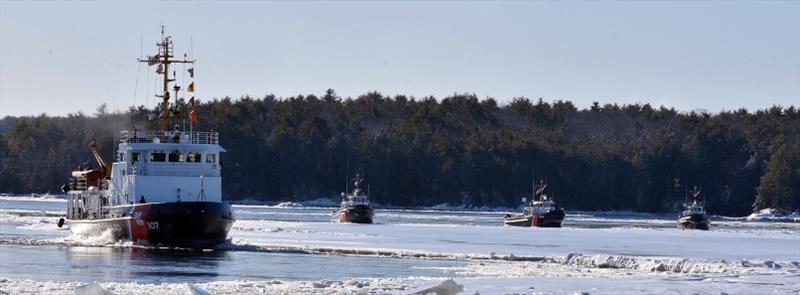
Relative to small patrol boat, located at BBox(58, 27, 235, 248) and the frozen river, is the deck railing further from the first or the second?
the frozen river

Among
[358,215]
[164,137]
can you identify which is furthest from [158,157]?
[358,215]

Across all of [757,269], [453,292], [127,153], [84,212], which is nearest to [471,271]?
[757,269]

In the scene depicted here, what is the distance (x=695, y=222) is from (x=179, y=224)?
62.7 m

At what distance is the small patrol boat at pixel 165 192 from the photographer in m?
70.0

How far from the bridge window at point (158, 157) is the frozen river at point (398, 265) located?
15.2 feet

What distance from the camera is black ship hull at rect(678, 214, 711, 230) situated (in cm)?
12244

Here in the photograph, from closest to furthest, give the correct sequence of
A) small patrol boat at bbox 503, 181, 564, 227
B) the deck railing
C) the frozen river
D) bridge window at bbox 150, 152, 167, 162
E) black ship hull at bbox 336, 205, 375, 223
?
1. the frozen river
2. bridge window at bbox 150, 152, 167, 162
3. the deck railing
4. small patrol boat at bbox 503, 181, 564, 227
5. black ship hull at bbox 336, 205, 375, 223

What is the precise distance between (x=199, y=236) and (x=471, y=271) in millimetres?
20821

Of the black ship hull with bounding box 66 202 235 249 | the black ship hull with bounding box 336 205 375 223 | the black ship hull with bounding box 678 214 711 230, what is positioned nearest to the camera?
the black ship hull with bounding box 66 202 235 249

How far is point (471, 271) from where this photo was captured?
2076 inches

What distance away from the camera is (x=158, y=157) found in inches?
2921

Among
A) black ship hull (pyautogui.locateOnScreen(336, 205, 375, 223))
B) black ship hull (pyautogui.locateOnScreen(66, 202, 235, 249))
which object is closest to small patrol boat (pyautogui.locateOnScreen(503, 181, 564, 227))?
black ship hull (pyautogui.locateOnScreen(336, 205, 375, 223))

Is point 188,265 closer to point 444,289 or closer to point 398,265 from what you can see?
point 398,265

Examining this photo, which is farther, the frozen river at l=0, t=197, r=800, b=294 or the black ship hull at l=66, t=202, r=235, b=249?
the black ship hull at l=66, t=202, r=235, b=249
